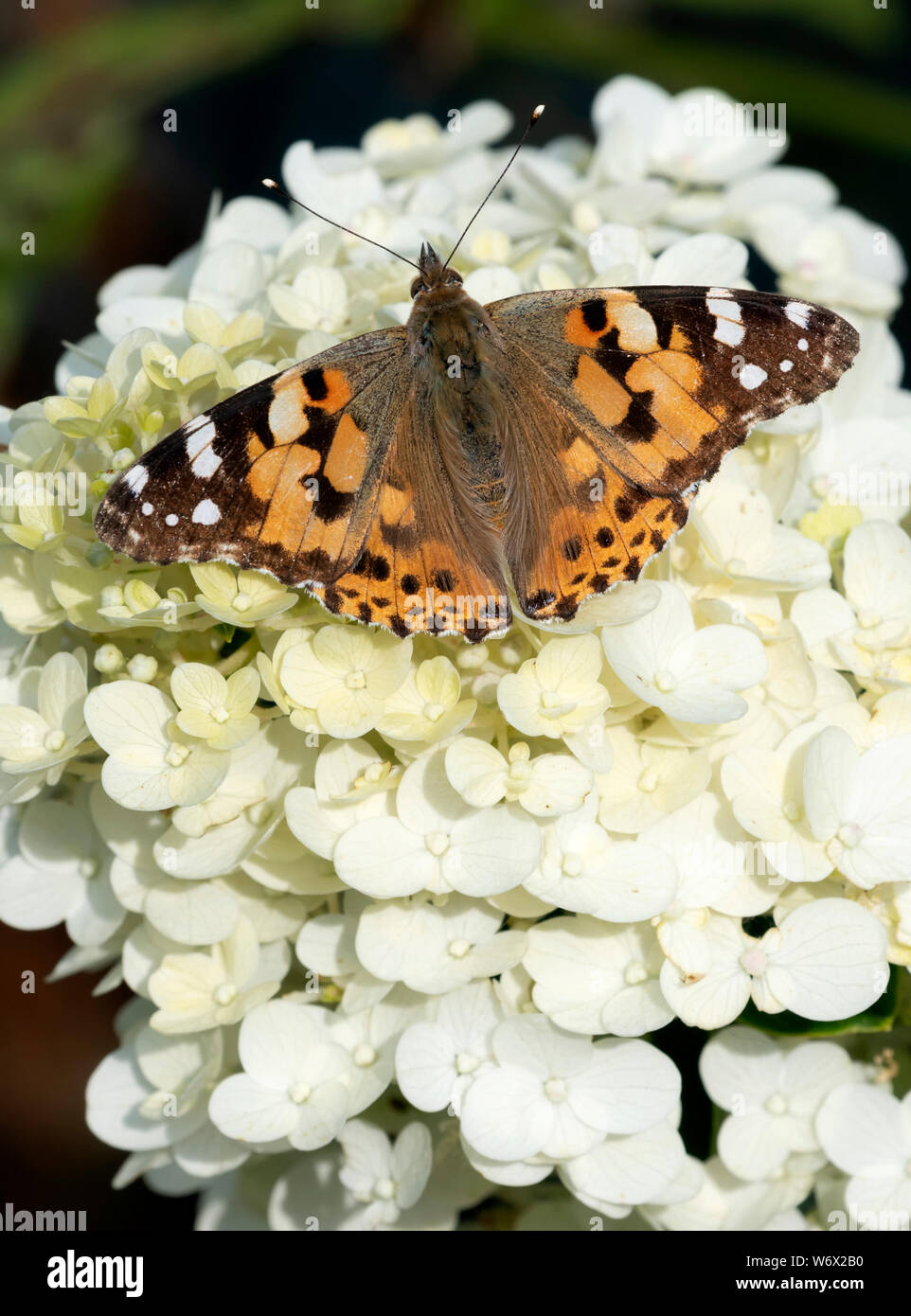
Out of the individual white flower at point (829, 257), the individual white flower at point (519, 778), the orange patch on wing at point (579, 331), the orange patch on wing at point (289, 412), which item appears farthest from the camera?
the individual white flower at point (829, 257)

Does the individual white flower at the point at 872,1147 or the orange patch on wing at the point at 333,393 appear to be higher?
the orange patch on wing at the point at 333,393

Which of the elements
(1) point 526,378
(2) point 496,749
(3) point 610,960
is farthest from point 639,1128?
(1) point 526,378

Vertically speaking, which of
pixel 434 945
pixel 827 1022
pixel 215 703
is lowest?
pixel 827 1022

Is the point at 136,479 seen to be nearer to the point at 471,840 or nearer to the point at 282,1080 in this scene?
the point at 471,840

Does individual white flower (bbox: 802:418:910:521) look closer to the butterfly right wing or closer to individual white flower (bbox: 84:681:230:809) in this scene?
the butterfly right wing

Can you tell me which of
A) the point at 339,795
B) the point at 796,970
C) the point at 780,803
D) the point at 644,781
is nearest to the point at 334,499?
the point at 339,795

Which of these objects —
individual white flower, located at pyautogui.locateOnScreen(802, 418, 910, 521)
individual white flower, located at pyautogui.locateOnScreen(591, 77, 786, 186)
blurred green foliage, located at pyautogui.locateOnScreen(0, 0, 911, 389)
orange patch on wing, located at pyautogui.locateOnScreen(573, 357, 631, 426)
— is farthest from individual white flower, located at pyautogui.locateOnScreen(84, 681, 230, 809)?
blurred green foliage, located at pyautogui.locateOnScreen(0, 0, 911, 389)

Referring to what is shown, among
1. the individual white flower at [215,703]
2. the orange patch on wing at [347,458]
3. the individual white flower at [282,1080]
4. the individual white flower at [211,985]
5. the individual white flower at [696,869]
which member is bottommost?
the individual white flower at [282,1080]

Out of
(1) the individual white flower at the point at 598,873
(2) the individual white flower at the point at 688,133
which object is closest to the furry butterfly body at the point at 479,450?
(1) the individual white flower at the point at 598,873

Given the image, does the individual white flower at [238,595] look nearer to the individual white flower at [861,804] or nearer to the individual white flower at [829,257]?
the individual white flower at [861,804]

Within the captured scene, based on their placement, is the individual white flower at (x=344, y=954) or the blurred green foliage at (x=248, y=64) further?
the blurred green foliage at (x=248, y=64)
